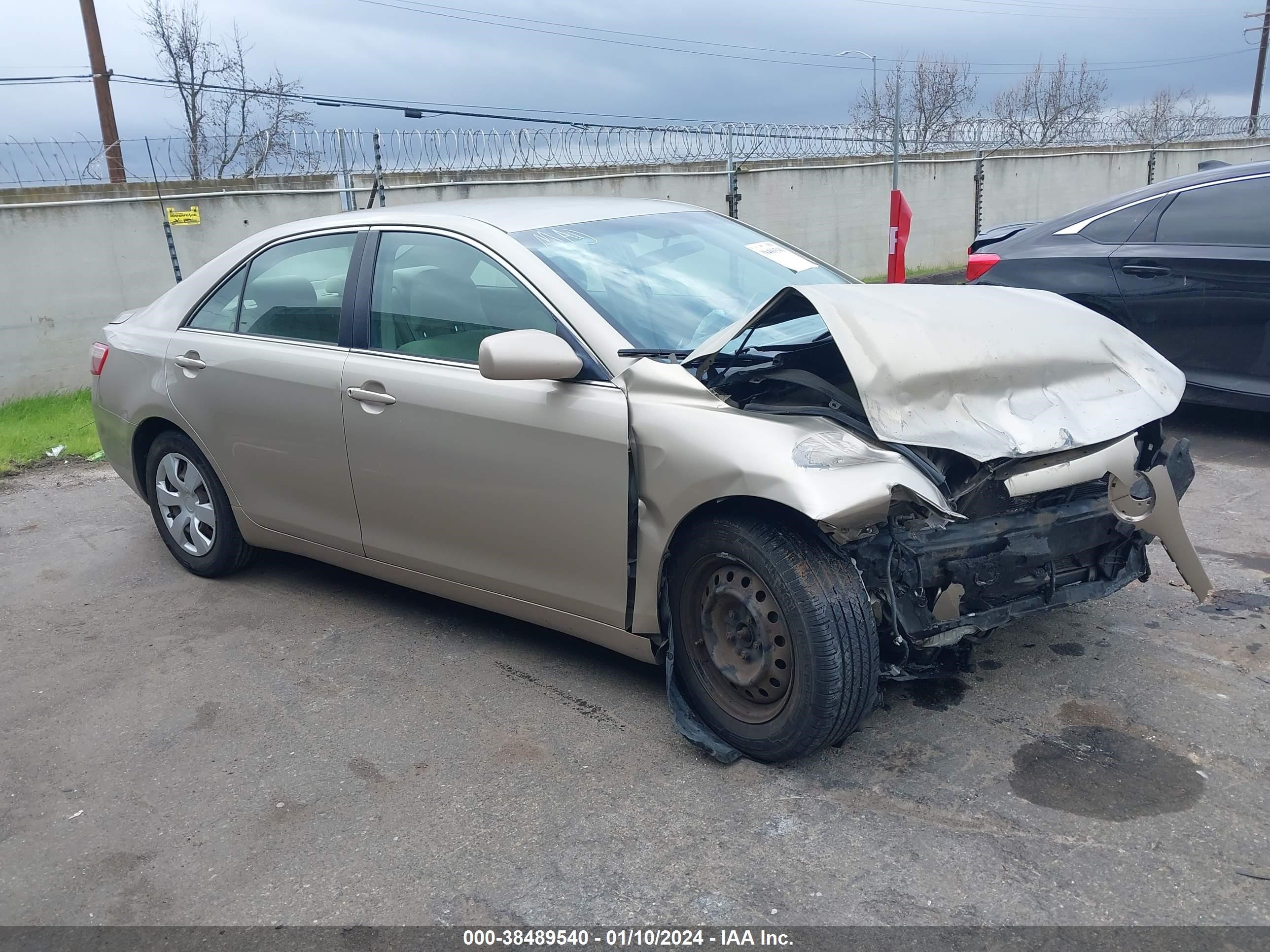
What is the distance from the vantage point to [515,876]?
2.79 m

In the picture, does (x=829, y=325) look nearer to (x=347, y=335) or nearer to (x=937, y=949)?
(x=937, y=949)

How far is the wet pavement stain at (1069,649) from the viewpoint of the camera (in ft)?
12.5

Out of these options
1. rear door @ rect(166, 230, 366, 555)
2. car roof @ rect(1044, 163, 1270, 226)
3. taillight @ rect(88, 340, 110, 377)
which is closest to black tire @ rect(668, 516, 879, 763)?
rear door @ rect(166, 230, 366, 555)

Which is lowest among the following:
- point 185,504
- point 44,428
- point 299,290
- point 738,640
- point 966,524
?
point 44,428

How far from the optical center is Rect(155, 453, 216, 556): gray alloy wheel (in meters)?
4.96

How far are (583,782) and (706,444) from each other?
105 cm

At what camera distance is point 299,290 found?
14.8ft

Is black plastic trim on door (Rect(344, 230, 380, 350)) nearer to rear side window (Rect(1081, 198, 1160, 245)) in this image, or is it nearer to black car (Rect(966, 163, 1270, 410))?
black car (Rect(966, 163, 1270, 410))

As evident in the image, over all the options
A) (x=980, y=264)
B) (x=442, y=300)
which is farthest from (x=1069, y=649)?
(x=980, y=264)

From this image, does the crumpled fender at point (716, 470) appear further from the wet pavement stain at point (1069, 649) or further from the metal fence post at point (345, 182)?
the metal fence post at point (345, 182)

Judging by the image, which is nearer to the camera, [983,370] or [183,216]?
[983,370]

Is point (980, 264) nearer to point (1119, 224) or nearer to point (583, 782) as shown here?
point (1119, 224)

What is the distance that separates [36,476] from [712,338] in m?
5.87

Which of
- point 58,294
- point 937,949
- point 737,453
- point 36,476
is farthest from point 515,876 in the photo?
point 58,294
